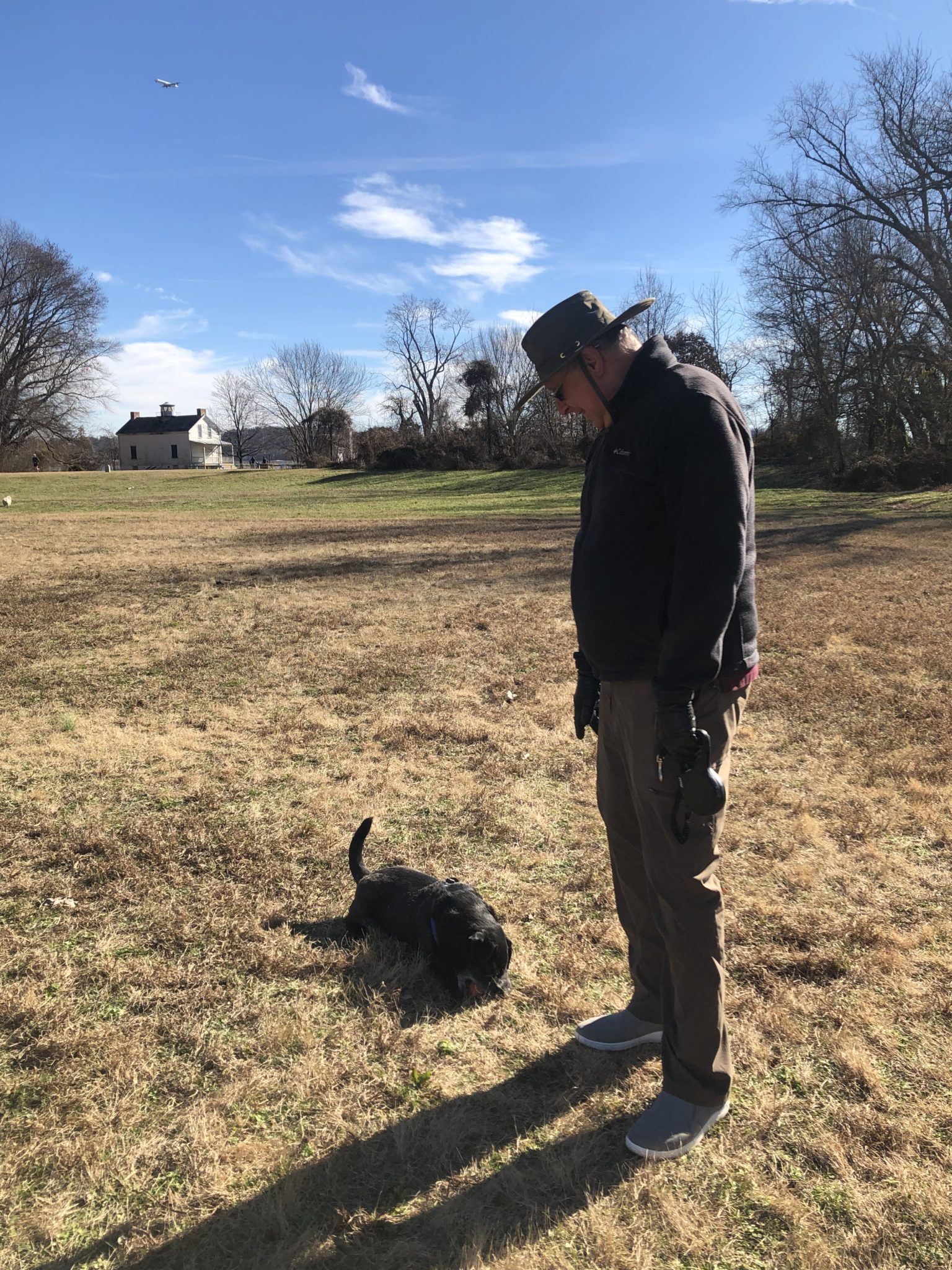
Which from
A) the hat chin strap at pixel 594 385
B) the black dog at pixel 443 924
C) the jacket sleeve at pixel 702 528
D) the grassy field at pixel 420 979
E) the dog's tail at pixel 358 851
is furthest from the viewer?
the dog's tail at pixel 358 851

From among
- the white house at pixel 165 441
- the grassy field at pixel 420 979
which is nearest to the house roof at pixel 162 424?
the white house at pixel 165 441

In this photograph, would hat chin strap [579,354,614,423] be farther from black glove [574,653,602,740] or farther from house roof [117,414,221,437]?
house roof [117,414,221,437]

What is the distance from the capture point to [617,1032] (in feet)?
7.77

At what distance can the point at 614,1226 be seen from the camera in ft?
5.83

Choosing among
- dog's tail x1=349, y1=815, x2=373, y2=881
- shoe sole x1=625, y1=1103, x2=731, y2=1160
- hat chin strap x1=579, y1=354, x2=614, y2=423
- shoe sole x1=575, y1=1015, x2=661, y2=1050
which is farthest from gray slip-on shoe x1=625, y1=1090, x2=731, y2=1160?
hat chin strap x1=579, y1=354, x2=614, y2=423

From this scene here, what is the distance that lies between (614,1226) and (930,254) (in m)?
27.5

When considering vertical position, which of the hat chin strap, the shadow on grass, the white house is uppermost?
the white house

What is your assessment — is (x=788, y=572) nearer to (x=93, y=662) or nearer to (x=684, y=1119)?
(x=93, y=662)

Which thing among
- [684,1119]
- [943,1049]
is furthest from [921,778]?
[684,1119]

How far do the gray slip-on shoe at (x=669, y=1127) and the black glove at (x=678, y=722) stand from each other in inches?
36.7

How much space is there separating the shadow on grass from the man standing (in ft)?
0.68

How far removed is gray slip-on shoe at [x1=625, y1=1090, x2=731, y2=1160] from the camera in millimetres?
1961

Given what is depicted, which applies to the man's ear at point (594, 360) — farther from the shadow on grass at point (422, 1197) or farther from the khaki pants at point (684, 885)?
the shadow on grass at point (422, 1197)

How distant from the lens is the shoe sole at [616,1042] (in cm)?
236
